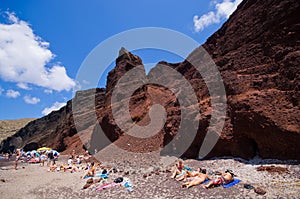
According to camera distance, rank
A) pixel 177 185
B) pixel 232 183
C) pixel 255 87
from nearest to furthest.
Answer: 1. pixel 232 183
2. pixel 177 185
3. pixel 255 87

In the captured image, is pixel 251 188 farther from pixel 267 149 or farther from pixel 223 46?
pixel 223 46

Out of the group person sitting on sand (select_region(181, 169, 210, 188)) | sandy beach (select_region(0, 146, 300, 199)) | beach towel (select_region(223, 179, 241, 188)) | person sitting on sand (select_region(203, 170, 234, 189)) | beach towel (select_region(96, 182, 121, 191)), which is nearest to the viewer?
sandy beach (select_region(0, 146, 300, 199))

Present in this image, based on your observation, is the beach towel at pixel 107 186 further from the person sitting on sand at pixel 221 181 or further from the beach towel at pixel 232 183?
the beach towel at pixel 232 183

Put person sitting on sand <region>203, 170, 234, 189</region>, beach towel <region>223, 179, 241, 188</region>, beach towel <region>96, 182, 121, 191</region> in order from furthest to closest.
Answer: beach towel <region>96, 182, 121, 191</region>
person sitting on sand <region>203, 170, 234, 189</region>
beach towel <region>223, 179, 241, 188</region>

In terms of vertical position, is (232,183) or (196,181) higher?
(196,181)

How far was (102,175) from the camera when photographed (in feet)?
47.0

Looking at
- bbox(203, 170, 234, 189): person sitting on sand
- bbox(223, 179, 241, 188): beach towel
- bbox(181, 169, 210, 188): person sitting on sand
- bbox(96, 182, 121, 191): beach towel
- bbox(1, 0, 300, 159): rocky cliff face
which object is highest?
bbox(1, 0, 300, 159): rocky cliff face

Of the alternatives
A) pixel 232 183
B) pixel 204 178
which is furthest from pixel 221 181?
pixel 204 178

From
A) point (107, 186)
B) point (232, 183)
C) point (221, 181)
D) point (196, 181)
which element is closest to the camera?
point (232, 183)

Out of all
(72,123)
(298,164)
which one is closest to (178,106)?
(298,164)

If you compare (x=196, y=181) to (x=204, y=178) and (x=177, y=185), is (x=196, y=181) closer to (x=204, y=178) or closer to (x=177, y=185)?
(x=204, y=178)

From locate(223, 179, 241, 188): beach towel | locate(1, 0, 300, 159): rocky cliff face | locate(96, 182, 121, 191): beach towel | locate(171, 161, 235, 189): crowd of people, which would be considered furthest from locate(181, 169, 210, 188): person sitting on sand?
locate(1, 0, 300, 159): rocky cliff face

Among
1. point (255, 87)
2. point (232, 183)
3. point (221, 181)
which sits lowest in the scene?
point (232, 183)

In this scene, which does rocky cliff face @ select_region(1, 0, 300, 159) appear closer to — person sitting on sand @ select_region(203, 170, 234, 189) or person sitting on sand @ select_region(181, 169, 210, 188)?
person sitting on sand @ select_region(203, 170, 234, 189)
